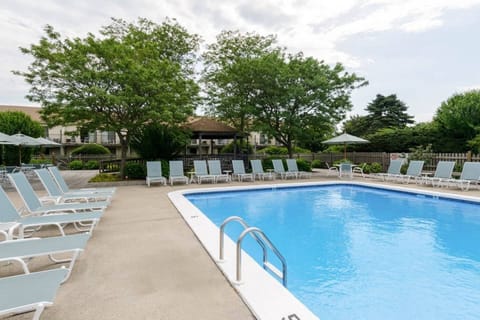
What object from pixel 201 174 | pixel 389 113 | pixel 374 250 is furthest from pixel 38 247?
pixel 389 113

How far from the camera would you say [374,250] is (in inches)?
205

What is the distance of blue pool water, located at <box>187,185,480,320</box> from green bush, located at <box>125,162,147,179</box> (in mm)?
4836

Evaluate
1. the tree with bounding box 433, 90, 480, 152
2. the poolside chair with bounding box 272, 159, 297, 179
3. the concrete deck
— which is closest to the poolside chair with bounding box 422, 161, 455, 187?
the poolside chair with bounding box 272, 159, 297, 179

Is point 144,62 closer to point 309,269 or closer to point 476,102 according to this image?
point 309,269

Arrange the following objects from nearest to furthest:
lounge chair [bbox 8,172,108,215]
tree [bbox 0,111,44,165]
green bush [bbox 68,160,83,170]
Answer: lounge chair [bbox 8,172,108,215] → tree [bbox 0,111,44,165] → green bush [bbox 68,160,83,170]

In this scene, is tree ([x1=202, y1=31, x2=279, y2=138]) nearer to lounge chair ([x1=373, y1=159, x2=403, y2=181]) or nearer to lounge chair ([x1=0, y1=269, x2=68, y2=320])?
lounge chair ([x1=373, y1=159, x2=403, y2=181])

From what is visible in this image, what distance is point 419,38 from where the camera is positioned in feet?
46.2

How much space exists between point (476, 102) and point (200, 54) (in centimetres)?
1955

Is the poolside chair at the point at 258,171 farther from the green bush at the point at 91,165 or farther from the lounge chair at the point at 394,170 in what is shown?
the green bush at the point at 91,165

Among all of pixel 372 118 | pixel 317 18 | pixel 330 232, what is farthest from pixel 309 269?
pixel 372 118

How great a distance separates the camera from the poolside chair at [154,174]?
1195 centimetres

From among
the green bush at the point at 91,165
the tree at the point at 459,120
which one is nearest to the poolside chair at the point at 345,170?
the tree at the point at 459,120

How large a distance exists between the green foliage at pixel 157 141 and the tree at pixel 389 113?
1134 inches

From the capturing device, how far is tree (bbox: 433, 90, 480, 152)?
59.9 feet
